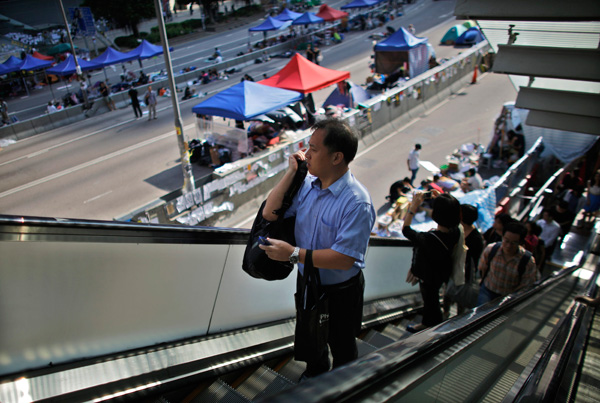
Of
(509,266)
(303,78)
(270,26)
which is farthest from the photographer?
(270,26)

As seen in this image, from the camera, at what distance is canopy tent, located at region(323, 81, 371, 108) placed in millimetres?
18031

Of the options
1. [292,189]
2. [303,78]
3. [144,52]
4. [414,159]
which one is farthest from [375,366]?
[144,52]

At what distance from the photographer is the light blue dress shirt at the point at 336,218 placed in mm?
2420

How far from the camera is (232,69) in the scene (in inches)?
1084

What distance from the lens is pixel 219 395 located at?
2842mm

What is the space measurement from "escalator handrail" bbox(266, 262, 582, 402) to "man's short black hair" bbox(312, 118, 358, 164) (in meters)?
1.09

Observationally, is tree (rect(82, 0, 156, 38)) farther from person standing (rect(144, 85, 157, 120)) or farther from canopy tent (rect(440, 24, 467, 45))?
canopy tent (rect(440, 24, 467, 45))

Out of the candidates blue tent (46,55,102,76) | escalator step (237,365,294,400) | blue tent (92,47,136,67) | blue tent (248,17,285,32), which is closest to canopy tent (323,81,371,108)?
blue tent (92,47,136,67)

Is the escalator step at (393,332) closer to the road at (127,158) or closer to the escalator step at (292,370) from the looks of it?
the escalator step at (292,370)

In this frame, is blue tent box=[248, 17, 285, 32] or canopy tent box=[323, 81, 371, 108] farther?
blue tent box=[248, 17, 285, 32]

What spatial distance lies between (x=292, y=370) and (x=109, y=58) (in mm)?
25986

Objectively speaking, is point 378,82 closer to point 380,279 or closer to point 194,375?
point 380,279

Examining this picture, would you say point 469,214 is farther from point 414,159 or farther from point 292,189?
point 414,159

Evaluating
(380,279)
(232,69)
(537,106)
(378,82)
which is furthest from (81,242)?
(232,69)
